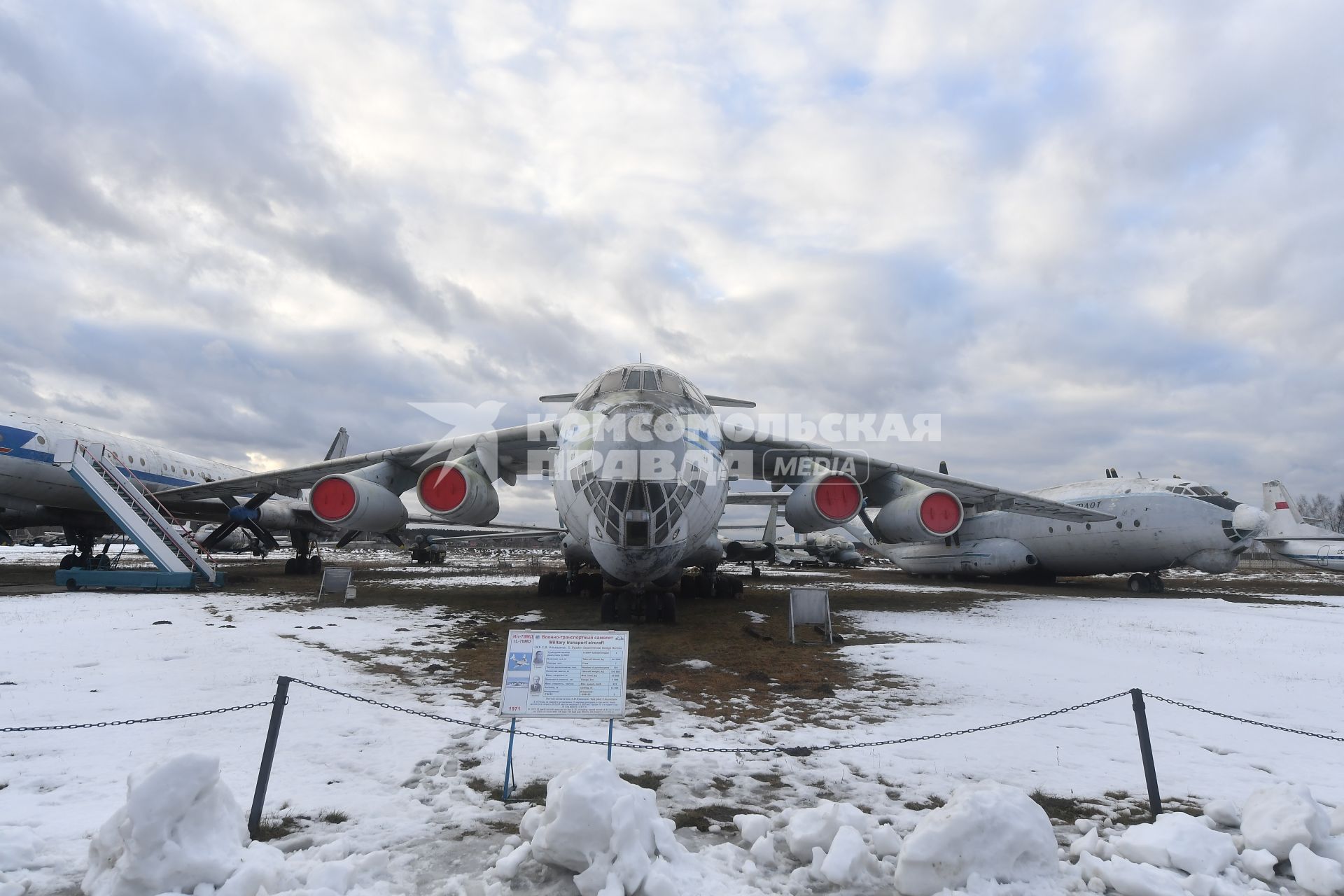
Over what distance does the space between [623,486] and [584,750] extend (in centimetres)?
351

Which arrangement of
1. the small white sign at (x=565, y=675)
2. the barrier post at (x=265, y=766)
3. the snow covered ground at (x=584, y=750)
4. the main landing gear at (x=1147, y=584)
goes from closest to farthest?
the snow covered ground at (x=584, y=750), the barrier post at (x=265, y=766), the small white sign at (x=565, y=675), the main landing gear at (x=1147, y=584)

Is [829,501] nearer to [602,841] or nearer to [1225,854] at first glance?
[1225,854]

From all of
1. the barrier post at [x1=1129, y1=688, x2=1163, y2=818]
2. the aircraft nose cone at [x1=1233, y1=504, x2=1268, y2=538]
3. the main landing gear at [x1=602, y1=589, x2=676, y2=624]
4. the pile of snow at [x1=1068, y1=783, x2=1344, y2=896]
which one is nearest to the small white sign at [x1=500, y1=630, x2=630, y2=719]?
the pile of snow at [x1=1068, y1=783, x2=1344, y2=896]

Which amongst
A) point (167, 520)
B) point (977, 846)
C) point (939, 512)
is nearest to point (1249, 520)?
point (939, 512)

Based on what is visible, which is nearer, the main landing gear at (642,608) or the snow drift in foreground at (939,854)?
the snow drift in foreground at (939,854)

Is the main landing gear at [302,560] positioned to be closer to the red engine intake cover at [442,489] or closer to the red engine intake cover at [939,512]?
the red engine intake cover at [442,489]

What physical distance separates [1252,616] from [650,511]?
13063 mm

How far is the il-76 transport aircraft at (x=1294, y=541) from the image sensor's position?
78.8ft

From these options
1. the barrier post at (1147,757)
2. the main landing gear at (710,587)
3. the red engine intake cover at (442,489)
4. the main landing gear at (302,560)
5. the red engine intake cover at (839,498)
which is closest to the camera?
the barrier post at (1147,757)

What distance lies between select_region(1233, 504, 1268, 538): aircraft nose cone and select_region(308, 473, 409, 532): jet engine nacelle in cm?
2148

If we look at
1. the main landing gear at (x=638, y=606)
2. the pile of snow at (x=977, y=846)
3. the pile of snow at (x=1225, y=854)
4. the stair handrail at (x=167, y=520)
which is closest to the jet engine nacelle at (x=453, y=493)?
the main landing gear at (x=638, y=606)

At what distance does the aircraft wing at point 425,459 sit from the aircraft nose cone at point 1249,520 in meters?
18.2

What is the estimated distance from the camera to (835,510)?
11.5 m

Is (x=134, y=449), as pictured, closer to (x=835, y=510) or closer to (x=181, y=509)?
(x=181, y=509)
